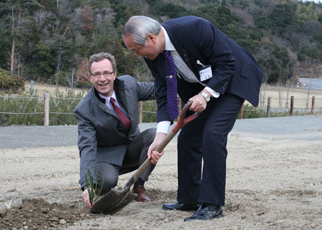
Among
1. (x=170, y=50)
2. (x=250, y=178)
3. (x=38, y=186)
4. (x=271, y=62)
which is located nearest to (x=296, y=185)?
(x=250, y=178)

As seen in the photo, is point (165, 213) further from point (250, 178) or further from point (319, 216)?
point (250, 178)

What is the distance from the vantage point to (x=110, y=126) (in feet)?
10.5

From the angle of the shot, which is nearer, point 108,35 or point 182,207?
point 182,207

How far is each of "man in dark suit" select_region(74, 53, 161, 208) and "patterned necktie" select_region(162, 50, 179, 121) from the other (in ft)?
2.00

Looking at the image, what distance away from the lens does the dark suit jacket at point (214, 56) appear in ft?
8.17

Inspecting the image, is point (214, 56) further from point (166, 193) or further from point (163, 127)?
point (166, 193)

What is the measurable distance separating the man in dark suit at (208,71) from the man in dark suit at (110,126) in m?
0.58

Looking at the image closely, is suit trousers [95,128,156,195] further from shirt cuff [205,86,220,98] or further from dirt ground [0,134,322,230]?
shirt cuff [205,86,220,98]

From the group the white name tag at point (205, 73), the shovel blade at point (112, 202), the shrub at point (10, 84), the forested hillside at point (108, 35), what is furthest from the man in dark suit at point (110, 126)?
the shrub at point (10, 84)

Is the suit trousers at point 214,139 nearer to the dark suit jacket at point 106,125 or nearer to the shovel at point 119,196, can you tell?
the shovel at point 119,196

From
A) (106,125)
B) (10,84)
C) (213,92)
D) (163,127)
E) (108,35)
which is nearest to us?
(213,92)

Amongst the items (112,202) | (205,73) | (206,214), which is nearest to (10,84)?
(112,202)

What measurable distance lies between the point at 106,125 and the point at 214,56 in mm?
1174

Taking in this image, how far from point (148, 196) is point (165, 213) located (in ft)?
2.39
